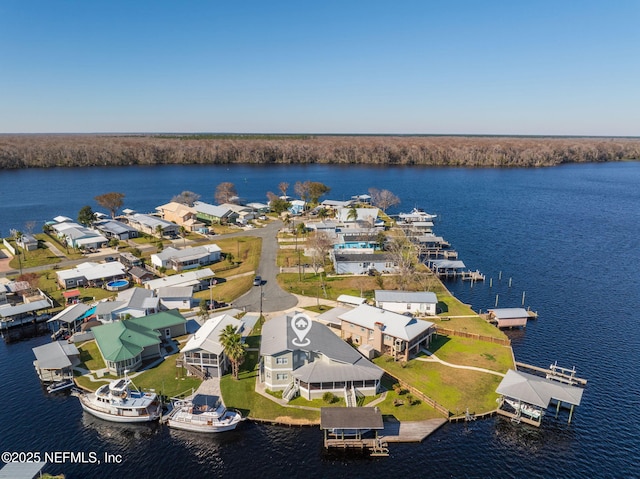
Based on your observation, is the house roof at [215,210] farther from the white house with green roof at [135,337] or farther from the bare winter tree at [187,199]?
the white house with green roof at [135,337]

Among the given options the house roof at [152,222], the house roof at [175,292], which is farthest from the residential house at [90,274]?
the house roof at [152,222]

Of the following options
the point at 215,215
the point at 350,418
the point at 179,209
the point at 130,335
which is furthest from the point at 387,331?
the point at 179,209

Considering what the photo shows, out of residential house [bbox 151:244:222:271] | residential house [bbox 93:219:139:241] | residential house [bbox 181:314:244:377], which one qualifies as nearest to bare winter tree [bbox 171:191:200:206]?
residential house [bbox 93:219:139:241]

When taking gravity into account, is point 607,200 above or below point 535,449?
above

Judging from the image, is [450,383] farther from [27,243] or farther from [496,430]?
[27,243]

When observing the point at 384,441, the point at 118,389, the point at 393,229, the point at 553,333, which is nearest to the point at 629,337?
the point at 553,333

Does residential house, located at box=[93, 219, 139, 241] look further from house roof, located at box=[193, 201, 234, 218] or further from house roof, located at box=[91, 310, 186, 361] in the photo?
house roof, located at box=[91, 310, 186, 361]

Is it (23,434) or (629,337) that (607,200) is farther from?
(23,434)
